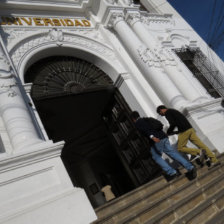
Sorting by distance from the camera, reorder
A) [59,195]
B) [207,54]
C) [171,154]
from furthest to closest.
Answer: [207,54] < [171,154] < [59,195]

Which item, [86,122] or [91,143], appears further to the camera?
[91,143]

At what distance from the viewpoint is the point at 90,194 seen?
33.3ft

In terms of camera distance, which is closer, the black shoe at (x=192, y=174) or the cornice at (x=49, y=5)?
the black shoe at (x=192, y=174)

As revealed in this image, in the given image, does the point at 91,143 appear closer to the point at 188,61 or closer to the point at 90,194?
Answer: the point at 90,194

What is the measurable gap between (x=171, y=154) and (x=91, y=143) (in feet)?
25.7

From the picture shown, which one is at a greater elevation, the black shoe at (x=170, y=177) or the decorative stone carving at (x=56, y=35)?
the decorative stone carving at (x=56, y=35)

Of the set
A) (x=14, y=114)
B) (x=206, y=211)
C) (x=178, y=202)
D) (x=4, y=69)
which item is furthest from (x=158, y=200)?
(x=4, y=69)

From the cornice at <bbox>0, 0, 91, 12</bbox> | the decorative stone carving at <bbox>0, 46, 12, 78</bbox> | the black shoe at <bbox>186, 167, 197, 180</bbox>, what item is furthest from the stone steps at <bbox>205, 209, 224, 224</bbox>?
the cornice at <bbox>0, 0, 91, 12</bbox>

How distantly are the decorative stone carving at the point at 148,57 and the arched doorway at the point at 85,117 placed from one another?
1.28 meters

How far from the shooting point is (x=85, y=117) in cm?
920

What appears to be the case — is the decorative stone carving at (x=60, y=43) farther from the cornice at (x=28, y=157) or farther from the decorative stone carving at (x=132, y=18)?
the cornice at (x=28, y=157)

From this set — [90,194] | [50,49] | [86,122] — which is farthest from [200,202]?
[90,194]

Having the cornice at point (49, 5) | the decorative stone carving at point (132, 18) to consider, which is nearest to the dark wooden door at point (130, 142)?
the decorative stone carving at point (132, 18)

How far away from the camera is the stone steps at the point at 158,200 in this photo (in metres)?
2.66
